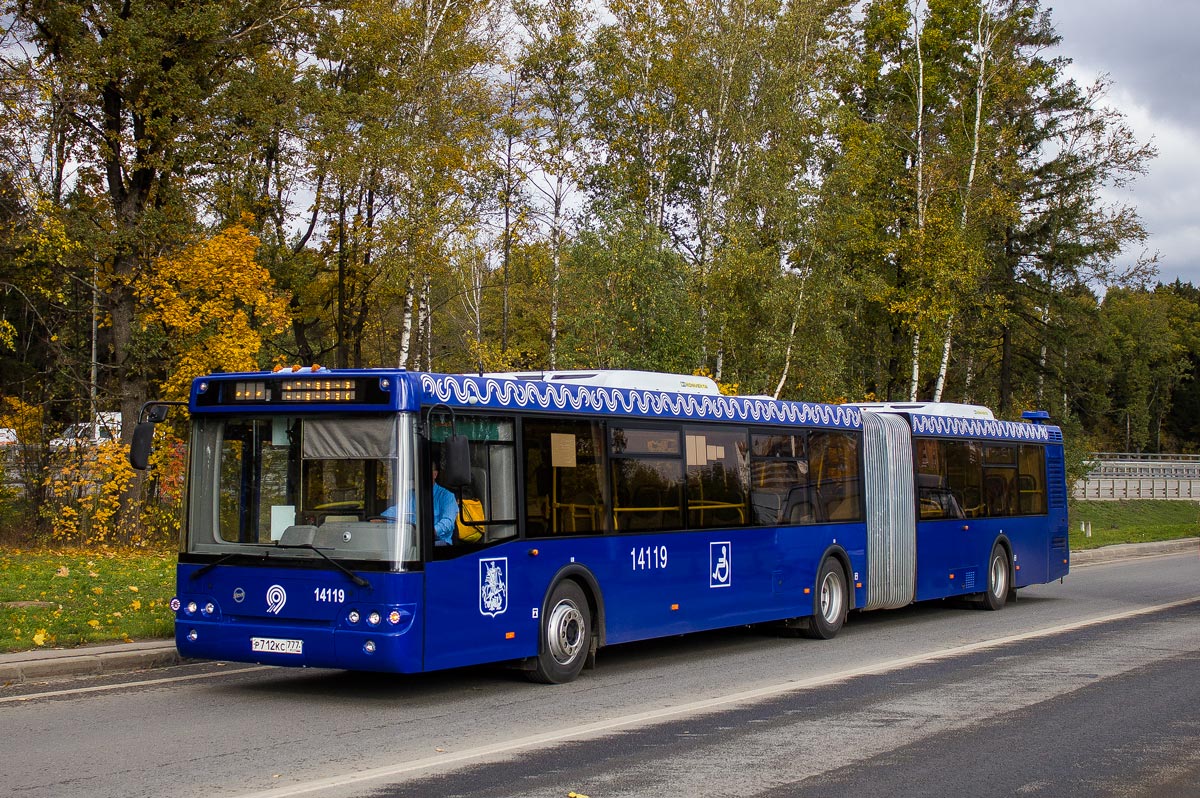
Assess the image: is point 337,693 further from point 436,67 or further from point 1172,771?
point 436,67

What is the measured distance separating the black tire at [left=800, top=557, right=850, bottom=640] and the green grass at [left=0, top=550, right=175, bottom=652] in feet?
24.7

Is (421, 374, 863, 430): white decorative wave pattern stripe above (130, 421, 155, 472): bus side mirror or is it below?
above

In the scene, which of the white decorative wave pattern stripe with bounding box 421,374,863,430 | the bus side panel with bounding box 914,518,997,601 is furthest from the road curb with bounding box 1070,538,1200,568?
the white decorative wave pattern stripe with bounding box 421,374,863,430

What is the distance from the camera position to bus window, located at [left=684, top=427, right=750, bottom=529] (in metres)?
13.6

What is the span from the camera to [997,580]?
20.2m

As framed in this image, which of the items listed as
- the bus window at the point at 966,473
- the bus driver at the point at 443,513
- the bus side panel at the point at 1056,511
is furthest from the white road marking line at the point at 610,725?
the bus side panel at the point at 1056,511

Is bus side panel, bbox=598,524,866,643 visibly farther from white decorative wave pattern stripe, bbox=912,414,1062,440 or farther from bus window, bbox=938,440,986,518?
bus window, bbox=938,440,986,518

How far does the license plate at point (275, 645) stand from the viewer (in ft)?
33.0

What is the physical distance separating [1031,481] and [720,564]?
373 inches

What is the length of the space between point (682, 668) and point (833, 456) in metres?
4.53

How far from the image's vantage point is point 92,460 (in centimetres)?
2552

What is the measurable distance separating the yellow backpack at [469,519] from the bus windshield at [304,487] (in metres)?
0.59

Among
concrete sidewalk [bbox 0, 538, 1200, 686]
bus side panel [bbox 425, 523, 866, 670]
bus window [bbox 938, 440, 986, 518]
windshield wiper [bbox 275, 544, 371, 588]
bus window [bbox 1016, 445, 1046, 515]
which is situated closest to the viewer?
windshield wiper [bbox 275, 544, 371, 588]

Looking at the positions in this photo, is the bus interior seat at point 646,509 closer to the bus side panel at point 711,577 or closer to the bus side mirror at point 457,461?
the bus side panel at point 711,577
